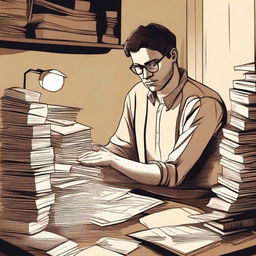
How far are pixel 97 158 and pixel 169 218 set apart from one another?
0.41 meters

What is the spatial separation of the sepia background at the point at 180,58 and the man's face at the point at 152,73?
0.04 m

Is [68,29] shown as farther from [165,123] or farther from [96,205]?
[96,205]

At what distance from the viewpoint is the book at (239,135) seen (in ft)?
6.64

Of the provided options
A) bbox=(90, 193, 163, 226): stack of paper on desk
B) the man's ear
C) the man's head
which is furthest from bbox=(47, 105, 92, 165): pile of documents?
the man's ear

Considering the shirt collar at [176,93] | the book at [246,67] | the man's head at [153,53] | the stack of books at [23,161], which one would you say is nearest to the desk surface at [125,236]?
the stack of books at [23,161]

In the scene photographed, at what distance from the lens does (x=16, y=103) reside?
1.91 m

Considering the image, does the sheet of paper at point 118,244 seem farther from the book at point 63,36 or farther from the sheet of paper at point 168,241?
the book at point 63,36

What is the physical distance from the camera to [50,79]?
198 cm

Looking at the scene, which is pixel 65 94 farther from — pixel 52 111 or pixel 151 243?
pixel 151 243

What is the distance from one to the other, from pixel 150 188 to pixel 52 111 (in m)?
0.56

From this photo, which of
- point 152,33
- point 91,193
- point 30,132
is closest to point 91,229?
point 91,193

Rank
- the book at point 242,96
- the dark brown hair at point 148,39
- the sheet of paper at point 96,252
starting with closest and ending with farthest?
the sheet of paper at point 96,252
the book at point 242,96
the dark brown hair at point 148,39

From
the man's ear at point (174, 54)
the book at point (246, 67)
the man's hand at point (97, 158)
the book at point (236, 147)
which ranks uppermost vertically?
the man's ear at point (174, 54)

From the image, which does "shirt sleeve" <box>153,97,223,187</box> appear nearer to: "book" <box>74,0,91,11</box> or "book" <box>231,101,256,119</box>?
"book" <box>231,101,256,119</box>
